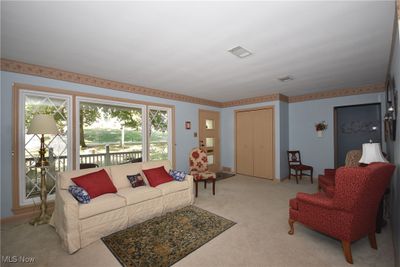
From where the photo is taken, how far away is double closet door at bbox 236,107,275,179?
5.19m

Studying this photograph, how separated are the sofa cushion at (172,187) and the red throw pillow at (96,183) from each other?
73 cm

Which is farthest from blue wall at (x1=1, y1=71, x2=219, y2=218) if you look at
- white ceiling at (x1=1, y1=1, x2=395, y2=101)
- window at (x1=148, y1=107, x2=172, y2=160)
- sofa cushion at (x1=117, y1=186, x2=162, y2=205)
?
sofa cushion at (x1=117, y1=186, x2=162, y2=205)

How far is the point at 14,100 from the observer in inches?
109

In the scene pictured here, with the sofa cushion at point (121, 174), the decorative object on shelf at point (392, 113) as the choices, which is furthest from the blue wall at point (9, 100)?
the decorative object on shelf at point (392, 113)

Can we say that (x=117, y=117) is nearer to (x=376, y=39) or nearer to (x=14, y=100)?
(x=14, y=100)

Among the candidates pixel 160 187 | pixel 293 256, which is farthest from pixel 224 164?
pixel 293 256

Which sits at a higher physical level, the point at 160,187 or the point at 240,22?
the point at 240,22

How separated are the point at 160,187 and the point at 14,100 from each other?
264 centimetres

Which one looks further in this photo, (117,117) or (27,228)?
(117,117)

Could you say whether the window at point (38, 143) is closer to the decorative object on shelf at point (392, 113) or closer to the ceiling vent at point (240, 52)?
the ceiling vent at point (240, 52)

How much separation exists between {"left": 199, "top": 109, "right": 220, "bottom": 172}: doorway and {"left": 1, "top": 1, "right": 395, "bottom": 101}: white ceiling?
7.64 feet

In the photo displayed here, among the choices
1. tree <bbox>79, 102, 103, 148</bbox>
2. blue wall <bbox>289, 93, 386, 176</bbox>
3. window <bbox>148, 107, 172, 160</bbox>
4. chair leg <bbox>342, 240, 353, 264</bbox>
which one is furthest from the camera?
blue wall <bbox>289, 93, 386, 176</bbox>

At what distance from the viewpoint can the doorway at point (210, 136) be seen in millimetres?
5742

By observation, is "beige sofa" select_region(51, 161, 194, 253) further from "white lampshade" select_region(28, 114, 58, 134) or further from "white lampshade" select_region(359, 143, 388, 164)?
"white lampshade" select_region(359, 143, 388, 164)
